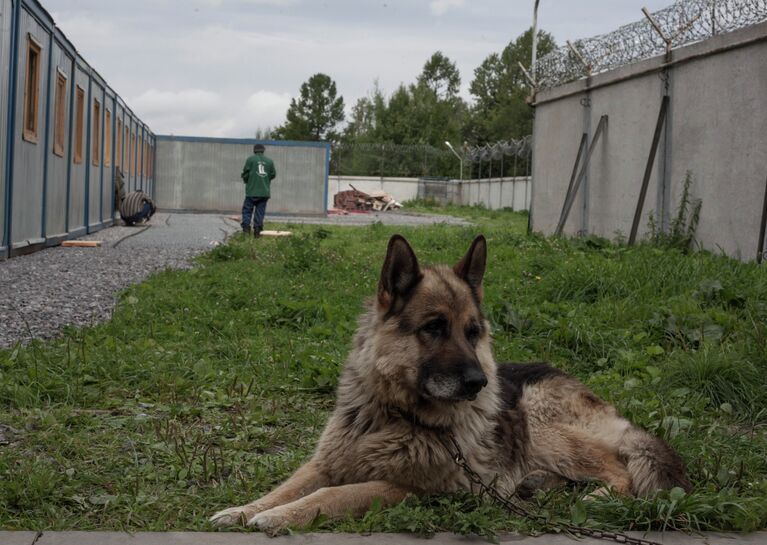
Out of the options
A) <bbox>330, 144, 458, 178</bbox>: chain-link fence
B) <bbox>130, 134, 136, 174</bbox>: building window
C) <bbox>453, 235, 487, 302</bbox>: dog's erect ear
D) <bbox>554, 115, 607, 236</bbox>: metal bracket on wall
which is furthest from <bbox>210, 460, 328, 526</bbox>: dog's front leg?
<bbox>330, 144, 458, 178</bbox>: chain-link fence

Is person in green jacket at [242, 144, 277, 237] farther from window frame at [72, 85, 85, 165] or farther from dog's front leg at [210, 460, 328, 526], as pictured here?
dog's front leg at [210, 460, 328, 526]

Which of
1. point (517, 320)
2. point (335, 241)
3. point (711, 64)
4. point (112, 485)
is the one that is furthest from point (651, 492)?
point (335, 241)

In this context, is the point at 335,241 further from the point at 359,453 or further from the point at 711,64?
the point at 359,453

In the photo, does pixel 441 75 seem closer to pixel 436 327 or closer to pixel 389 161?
pixel 389 161

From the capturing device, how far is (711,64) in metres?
12.5

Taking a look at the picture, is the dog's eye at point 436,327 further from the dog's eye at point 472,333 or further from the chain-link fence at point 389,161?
the chain-link fence at point 389,161

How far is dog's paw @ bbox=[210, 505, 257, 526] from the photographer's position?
357cm

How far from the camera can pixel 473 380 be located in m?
3.87

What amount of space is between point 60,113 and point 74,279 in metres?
8.92

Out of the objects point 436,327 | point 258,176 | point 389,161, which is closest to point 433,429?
point 436,327

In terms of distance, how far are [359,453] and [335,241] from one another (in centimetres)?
1399

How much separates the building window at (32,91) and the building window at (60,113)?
5.04 feet

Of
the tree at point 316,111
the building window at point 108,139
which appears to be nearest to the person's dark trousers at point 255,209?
the building window at point 108,139

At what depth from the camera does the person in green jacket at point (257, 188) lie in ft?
69.7
